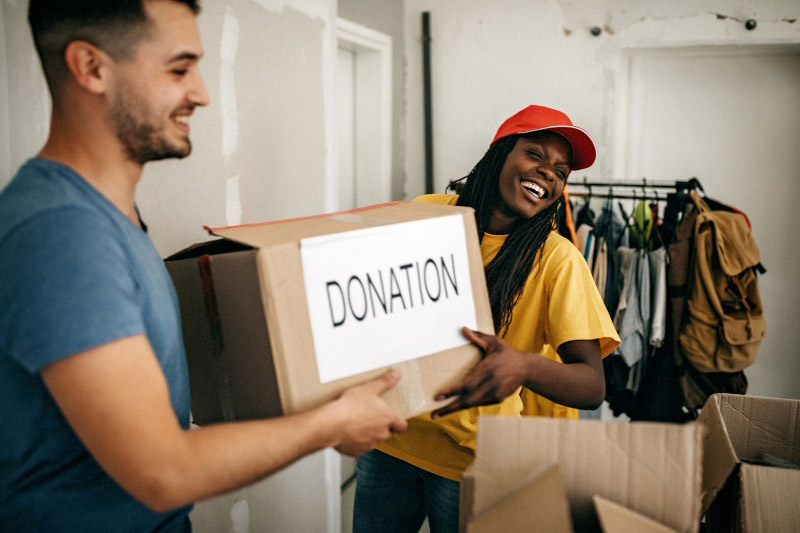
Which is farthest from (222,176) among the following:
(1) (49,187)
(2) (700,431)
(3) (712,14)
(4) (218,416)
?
(3) (712,14)

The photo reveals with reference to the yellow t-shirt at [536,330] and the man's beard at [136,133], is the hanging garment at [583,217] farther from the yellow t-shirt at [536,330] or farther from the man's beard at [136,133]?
the man's beard at [136,133]

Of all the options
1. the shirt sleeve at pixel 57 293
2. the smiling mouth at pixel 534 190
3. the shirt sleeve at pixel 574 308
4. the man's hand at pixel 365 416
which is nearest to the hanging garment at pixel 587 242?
the smiling mouth at pixel 534 190

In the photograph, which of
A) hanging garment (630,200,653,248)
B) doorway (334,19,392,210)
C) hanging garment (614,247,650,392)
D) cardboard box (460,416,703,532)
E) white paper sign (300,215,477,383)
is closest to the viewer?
cardboard box (460,416,703,532)

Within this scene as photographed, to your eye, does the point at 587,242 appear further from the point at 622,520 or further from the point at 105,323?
the point at 105,323

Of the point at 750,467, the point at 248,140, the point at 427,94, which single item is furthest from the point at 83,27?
the point at 427,94

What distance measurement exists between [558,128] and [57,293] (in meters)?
1.05

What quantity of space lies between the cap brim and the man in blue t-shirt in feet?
2.60

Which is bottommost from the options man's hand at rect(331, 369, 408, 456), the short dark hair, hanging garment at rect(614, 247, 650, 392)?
hanging garment at rect(614, 247, 650, 392)

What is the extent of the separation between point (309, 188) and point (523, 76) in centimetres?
170

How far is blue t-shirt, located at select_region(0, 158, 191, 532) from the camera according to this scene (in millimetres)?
620

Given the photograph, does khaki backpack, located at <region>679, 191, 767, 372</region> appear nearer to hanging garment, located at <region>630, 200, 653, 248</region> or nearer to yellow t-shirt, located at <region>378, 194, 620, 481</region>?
hanging garment, located at <region>630, 200, 653, 248</region>

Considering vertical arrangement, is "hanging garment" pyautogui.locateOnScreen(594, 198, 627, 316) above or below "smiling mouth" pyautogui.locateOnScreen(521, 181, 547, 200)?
below

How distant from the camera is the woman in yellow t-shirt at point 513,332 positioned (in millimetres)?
1045

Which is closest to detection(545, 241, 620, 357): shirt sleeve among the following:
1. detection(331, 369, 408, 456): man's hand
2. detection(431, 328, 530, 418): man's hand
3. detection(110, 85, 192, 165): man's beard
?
detection(431, 328, 530, 418): man's hand
